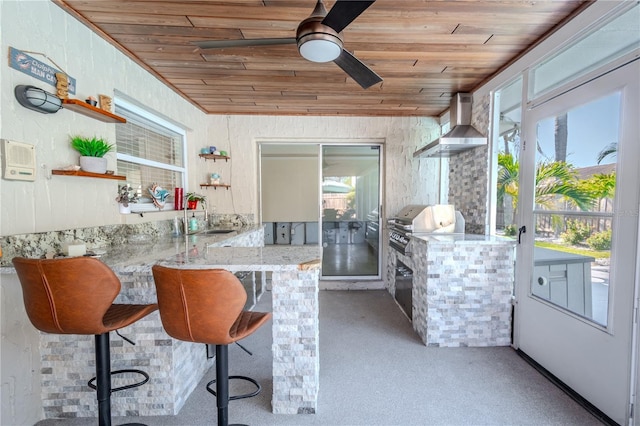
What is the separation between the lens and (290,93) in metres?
3.01

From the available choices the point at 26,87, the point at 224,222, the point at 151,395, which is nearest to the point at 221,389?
the point at 151,395

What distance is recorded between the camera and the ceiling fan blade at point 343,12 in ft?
3.69

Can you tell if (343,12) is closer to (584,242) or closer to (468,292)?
(584,242)

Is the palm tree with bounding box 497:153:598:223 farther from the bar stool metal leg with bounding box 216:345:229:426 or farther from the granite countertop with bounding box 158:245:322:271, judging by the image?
the bar stool metal leg with bounding box 216:345:229:426

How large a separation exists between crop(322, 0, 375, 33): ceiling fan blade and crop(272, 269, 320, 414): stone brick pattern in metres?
1.29

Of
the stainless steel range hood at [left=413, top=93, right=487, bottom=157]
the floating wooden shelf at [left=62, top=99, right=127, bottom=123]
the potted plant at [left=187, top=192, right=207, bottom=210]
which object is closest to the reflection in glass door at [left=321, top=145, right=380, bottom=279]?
the stainless steel range hood at [left=413, top=93, right=487, bottom=157]

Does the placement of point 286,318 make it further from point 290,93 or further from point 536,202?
point 290,93

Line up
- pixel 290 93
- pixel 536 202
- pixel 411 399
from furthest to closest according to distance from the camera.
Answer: pixel 290 93 → pixel 536 202 → pixel 411 399

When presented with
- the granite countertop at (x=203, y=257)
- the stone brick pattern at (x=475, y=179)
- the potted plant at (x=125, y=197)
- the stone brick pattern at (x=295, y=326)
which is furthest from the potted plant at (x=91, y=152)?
the stone brick pattern at (x=475, y=179)

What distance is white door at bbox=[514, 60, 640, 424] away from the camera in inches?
56.4

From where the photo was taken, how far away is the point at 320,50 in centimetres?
140

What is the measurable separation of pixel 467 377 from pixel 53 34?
3570 mm

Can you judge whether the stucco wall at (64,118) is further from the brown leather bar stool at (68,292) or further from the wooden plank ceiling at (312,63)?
the brown leather bar stool at (68,292)

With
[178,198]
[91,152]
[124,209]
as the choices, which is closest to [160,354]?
[124,209]
